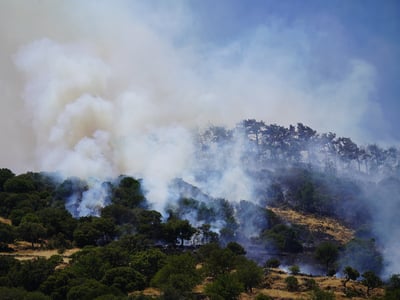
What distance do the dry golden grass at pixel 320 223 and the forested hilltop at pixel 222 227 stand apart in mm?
Answer: 324

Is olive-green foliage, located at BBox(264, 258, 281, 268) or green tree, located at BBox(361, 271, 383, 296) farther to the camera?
olive-green foliage, located at BBox(264, 258, 281, 268)

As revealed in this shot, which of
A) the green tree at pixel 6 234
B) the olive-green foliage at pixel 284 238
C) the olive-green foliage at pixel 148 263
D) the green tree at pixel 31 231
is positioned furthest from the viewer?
the olive-green foliage at pixel 284 238

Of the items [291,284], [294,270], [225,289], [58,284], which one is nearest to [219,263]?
[225,289]

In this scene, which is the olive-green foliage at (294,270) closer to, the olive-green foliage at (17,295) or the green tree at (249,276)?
the green tree at (249,276)

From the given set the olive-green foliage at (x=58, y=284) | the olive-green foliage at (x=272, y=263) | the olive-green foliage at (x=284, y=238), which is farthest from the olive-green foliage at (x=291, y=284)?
the olive-green foliage at (x=58, y=284)

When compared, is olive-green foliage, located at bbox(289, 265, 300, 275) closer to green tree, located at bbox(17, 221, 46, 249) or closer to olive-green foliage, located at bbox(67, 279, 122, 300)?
olive-green foliage, located at bbox(67, 279, 122, 300)

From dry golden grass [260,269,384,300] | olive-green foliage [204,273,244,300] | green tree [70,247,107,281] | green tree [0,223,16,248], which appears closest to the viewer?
olive-green foliage [204,273,244,300]

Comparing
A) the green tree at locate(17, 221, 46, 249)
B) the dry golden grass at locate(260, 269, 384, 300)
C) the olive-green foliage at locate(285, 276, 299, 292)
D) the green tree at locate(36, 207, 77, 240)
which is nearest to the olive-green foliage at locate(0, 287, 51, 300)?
the dry golden grass at locate(260, 269, 384, 300)

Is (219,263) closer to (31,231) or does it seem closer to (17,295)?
(17,295)

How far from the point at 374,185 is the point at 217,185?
41305mm

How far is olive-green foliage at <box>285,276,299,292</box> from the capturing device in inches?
2387

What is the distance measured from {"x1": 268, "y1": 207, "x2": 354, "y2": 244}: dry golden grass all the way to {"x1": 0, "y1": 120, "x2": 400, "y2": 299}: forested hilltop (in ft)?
1.06

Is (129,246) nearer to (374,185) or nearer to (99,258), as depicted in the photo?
(99,258)

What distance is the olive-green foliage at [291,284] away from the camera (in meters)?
60.6
